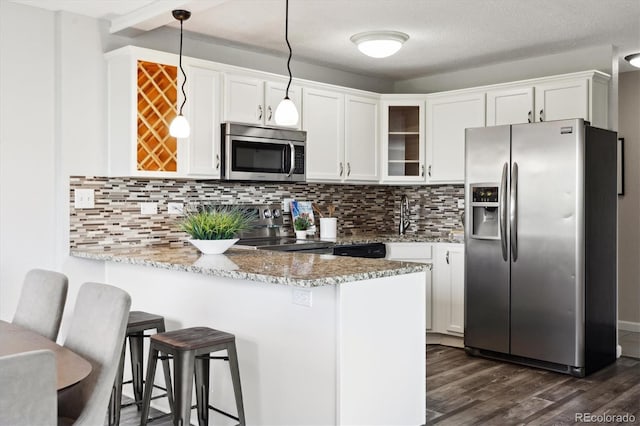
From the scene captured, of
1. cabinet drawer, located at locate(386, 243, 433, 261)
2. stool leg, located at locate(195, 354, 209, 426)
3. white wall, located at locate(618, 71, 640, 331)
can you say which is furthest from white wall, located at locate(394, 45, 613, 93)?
stool leg, located at locate(195, 354, 209, 426)

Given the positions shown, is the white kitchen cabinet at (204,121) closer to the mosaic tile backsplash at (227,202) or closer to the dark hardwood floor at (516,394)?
the mosaic tile backsplash at (227,202)

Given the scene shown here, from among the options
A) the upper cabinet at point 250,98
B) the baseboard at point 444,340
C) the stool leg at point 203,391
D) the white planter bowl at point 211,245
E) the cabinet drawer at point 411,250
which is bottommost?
the baseboard at point 444,340

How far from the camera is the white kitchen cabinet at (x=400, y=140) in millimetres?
5465

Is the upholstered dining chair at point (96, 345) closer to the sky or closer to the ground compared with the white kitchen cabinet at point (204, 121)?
closer to the ground

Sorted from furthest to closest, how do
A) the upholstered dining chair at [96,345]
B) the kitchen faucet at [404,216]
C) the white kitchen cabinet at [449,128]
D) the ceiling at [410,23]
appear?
the kitchen faucet at [404,216] → the white kitchen cabinet at [449,128] → the ceiling at [410,23] → the upholstered dining chair at [96,345]

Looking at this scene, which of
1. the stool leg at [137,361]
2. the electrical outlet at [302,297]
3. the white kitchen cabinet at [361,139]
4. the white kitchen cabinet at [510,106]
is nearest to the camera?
the electrical outlet at [302,297]

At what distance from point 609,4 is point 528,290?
1.91 meters

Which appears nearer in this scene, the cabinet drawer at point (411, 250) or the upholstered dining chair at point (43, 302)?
the upholstered dining chair at point (43, 302)

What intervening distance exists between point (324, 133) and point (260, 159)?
2.50ft

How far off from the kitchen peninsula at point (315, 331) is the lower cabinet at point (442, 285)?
1.90 meters

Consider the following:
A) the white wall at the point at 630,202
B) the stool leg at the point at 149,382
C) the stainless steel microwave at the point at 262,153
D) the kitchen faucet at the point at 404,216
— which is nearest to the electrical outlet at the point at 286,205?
the stainless steel microwave at the point at 262,153

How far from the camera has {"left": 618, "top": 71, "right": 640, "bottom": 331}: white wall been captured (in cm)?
553

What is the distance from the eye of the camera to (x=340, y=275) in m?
2.54

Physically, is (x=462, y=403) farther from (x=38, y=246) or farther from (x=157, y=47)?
(x=157, y=47)
